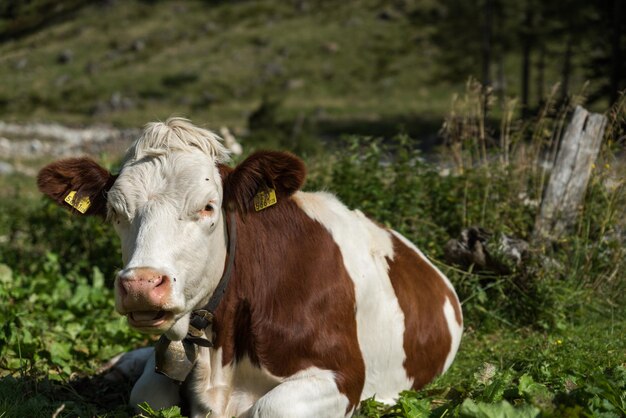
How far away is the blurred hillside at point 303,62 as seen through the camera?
120 ft

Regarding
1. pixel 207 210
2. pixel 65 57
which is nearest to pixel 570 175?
pixel 207 210

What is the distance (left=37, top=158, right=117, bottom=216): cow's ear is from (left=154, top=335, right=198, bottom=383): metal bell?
0.93 meters

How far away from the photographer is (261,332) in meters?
4.61

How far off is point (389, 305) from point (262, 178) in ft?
4.64

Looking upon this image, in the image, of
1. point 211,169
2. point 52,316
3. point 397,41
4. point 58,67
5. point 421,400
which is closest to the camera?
point 211,169

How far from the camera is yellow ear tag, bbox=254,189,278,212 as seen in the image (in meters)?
4.56

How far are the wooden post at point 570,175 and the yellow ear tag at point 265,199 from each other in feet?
12.2

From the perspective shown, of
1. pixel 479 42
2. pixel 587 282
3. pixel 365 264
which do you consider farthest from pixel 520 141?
pixel 479 42

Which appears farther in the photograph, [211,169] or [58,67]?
[58,67]

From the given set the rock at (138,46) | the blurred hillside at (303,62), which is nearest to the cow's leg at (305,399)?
the blurred hillside at (303,62)

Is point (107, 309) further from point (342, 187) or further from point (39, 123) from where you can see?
point (39, 123)

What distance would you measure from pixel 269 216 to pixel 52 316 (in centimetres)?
302

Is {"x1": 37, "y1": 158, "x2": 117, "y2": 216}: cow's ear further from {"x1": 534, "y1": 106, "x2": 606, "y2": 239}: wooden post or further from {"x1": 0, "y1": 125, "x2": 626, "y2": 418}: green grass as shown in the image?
{"x1": 534, "y1": 106, "x2": 606, "y2": 239}: wooden post

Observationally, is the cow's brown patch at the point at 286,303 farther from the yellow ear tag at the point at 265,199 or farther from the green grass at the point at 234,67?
the green grass at the point at 234,67
